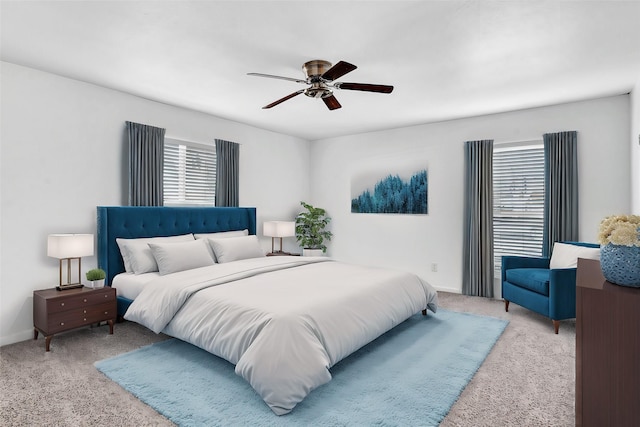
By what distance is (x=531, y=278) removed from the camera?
12.5 feet

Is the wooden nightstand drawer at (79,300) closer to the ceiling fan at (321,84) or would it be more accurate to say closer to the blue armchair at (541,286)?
the ceiling fan at (321,84)

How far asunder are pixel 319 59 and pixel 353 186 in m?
3.45

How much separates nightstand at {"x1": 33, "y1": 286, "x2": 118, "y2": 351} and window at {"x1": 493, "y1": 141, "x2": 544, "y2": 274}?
492cm

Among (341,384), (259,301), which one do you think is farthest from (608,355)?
(259,301)

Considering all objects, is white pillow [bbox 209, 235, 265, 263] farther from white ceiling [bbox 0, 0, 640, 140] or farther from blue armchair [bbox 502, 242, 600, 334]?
blue armchair [bbox 502, 242, 600, 334]

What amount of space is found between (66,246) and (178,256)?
100cm

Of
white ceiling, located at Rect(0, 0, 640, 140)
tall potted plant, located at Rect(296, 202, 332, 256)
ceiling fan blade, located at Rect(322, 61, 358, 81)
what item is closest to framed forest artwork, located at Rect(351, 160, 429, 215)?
tall potted plant, located at Rect(296, 202, 332, 256)

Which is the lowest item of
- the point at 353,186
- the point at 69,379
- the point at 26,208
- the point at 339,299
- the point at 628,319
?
the point at 69,379

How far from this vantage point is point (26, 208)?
3.27 m

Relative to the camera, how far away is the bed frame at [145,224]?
3.73 m

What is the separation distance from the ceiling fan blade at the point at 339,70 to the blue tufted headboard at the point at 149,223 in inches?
107

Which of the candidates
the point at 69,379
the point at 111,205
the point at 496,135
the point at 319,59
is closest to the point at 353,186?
the point at 496,135

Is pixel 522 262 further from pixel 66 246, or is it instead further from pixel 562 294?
pixel 66 246

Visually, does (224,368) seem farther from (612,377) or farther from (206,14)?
(206,14)
